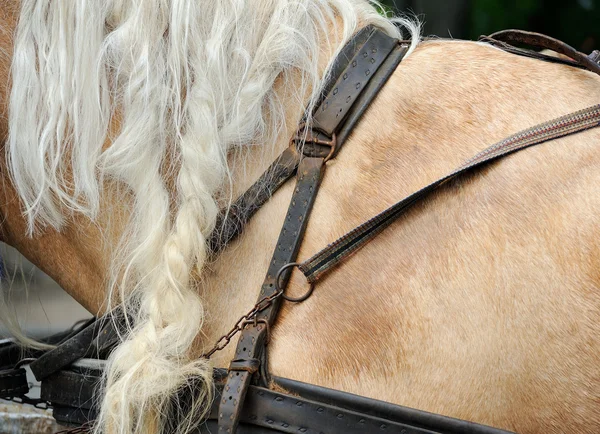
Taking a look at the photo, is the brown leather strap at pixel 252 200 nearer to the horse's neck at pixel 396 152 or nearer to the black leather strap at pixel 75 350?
the horse's neck at pixel 396 152

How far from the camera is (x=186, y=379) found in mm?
1037

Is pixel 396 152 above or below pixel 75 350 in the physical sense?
above

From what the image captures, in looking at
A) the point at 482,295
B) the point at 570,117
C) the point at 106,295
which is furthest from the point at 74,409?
the point at 570,117

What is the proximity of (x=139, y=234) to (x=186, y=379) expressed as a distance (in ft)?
0.77

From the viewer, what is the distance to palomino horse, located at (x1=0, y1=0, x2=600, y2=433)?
984mm

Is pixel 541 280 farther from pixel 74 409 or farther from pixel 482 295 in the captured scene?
pixel 74 409

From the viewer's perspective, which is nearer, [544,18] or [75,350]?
[75,350]

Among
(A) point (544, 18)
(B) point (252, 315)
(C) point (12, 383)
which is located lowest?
(A) point (544, 18)

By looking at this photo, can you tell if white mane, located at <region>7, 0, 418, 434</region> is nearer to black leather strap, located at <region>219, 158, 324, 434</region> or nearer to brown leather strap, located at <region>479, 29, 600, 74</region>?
black leather strap, located at <region>219, 158, 324, 434</region>

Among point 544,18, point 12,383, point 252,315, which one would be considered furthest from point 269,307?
point 544,18

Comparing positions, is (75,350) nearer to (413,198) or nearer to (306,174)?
(306,174)

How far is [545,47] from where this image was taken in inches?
47.6

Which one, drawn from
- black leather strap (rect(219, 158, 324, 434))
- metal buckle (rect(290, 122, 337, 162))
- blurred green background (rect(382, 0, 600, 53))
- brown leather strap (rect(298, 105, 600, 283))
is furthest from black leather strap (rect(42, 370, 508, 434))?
blurred green background (rect(382, 0, 600, 53))

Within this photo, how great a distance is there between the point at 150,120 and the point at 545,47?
674mm
